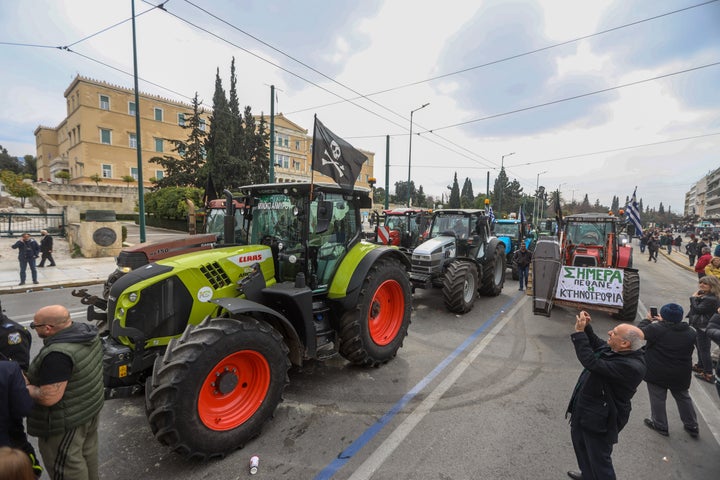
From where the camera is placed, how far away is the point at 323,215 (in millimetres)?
3990

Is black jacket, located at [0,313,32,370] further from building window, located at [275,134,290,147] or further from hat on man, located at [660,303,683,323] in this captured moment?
building window, located at [275,134,290,147]

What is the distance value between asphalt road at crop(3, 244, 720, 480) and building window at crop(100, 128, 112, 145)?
46.9 m

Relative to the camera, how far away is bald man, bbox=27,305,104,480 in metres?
2.17

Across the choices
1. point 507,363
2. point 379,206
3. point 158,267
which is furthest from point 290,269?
point 379,206

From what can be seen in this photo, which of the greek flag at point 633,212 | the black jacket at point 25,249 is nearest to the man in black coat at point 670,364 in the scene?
the greek flag at point 633,212

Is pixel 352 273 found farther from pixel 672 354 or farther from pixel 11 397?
pixel 672 354

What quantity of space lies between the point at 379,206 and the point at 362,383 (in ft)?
160

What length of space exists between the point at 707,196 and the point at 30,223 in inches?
5875

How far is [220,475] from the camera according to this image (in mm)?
2783

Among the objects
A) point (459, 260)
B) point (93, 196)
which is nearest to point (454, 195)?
point (93, 196)

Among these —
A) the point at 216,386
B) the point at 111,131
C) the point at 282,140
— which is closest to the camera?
the point at 216,386

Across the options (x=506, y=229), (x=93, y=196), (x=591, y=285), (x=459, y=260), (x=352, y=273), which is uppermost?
(x=93, y=196)

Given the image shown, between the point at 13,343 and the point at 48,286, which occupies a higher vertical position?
the point at 13,343

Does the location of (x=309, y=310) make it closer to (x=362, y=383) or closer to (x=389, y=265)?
(x=362, y=383)
